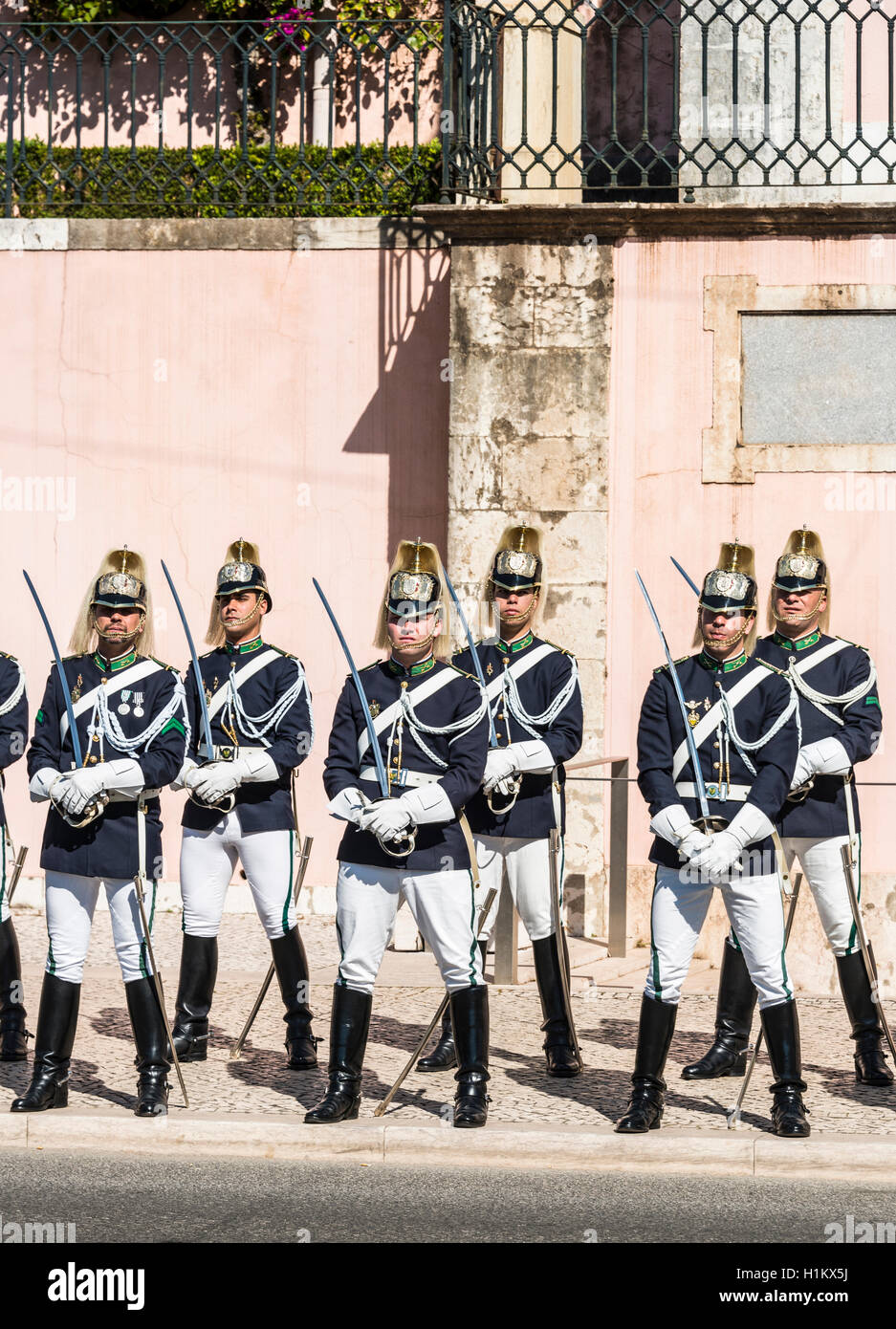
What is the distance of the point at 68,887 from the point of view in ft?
24.9

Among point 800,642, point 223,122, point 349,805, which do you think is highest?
point 223,122

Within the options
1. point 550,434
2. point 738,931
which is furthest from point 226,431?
point 738,931

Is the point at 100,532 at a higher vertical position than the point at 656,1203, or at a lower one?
higher

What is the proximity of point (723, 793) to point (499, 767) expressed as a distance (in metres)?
1.18

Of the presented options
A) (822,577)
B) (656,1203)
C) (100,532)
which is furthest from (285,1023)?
(100,532)

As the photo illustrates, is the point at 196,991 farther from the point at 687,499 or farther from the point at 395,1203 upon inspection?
the point at 687,499

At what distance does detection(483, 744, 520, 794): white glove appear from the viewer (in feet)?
27.2

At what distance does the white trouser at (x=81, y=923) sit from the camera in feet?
24.8

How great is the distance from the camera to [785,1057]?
731cm

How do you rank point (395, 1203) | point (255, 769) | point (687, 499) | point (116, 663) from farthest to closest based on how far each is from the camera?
point (687, 499) → point (255, 769) → point (116, 663) → point (395, 1203)

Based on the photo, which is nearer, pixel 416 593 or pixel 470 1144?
pixel 470 1144

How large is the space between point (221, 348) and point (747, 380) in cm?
339
